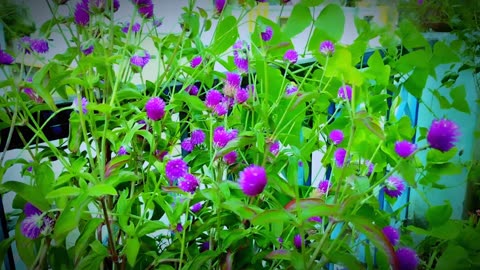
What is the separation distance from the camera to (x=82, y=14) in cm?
68

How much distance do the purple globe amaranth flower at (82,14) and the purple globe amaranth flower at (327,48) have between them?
41cm

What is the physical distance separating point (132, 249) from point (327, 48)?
1.56ft

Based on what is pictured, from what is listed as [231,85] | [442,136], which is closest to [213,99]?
[231,85]

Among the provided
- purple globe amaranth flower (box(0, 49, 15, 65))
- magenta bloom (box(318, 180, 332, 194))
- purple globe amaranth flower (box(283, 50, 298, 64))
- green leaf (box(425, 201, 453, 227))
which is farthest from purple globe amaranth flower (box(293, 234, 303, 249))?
purple globe amaranth flower (box(0, 49, 15, 65))

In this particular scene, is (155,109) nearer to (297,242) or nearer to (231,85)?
(231,85)

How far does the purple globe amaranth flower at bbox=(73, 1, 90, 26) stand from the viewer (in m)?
0.67

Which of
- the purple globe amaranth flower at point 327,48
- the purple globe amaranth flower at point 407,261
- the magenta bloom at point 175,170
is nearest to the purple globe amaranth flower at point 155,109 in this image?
the magenta bloom at point 175,170

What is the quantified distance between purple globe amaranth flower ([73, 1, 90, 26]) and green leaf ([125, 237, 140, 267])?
357 mm

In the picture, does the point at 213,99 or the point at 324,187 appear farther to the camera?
the point at 324,187

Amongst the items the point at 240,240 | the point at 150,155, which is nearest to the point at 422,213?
the point at 240,240

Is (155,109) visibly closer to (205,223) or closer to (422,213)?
(205,223)

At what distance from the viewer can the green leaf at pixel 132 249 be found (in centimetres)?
63

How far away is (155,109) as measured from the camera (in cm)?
66

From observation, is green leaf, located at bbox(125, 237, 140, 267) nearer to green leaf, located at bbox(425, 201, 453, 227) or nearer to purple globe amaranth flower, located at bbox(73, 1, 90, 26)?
purple globe amaranth flower, located at bbox(73, 1, 90, 26)
